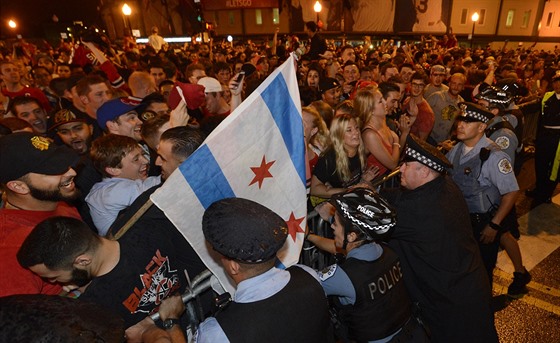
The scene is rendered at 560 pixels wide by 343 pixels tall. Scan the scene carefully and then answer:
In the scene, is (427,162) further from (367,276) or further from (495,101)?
(495,101)

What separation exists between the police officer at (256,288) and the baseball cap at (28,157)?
5.40 ft

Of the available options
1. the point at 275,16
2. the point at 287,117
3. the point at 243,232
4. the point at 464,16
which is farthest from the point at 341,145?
the point at 275,16

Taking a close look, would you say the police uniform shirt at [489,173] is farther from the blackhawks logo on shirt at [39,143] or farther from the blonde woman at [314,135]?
the blackhawks logo on shirt at [39,143]

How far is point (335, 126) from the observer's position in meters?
4.56

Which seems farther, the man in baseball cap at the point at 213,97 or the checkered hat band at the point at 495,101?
the man in baseball cap at the point at 213,97

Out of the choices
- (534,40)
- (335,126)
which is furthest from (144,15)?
(335,126)

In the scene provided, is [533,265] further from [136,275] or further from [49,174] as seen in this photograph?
[49,174]

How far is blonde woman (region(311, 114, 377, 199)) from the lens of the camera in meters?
4.51

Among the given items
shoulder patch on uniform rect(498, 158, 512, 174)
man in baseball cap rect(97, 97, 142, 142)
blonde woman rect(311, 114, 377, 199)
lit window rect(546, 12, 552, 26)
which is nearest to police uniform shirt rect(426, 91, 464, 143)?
shoulder patch on uniform rect(498, 158, 512, 174)

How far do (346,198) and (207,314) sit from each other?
1641mm

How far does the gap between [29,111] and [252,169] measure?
4952 millimetres

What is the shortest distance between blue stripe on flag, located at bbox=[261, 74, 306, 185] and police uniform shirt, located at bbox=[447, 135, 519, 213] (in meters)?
2.44

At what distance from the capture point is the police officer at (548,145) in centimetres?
643

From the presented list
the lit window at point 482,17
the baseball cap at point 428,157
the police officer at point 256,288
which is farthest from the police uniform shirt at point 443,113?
the lit window at point 482,17
